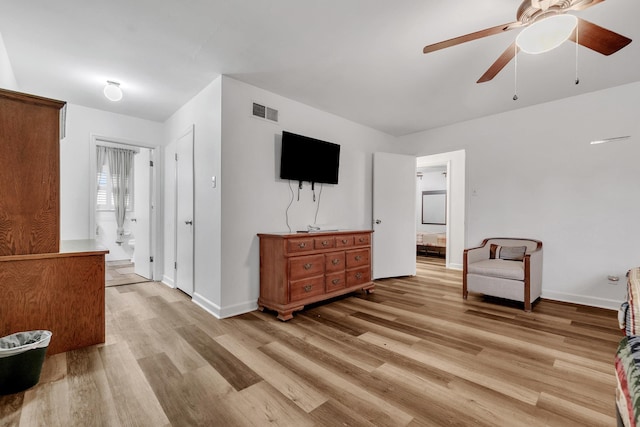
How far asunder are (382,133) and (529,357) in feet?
12.5

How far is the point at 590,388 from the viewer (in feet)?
5.57

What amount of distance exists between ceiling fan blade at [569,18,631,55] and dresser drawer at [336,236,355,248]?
2529 mm

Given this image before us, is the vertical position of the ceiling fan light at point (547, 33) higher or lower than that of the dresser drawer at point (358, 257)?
higher

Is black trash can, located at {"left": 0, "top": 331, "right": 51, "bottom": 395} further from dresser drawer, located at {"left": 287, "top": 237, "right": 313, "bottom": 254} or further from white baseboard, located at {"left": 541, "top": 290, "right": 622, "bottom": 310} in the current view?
white baseboard, located at {"left": 541, "top": 290, "right": 622, "bottom": 310}

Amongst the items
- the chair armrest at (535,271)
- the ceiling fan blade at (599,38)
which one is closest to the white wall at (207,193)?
the ceiling fan blade at (599,38)

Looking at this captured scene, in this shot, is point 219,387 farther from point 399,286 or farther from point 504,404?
point 399,286

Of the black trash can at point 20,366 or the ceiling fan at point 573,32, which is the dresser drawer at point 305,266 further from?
→ the ceiling fan at point 573,32

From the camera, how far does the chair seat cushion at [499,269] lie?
3.17 meters

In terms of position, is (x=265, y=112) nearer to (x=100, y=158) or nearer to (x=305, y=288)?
(x=305, y=288)

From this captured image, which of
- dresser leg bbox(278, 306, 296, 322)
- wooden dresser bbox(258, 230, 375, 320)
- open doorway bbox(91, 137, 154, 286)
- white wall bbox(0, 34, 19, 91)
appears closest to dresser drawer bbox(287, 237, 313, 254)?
wooden dresser bbox(258, 230, 375, 320)

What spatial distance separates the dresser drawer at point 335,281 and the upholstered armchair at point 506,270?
1.53 metres

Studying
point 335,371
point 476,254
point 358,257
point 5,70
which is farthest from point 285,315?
point 5,70

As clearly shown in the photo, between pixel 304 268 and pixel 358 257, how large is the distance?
93 centimetres

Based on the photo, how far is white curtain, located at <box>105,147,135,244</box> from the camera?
20.0 ft
